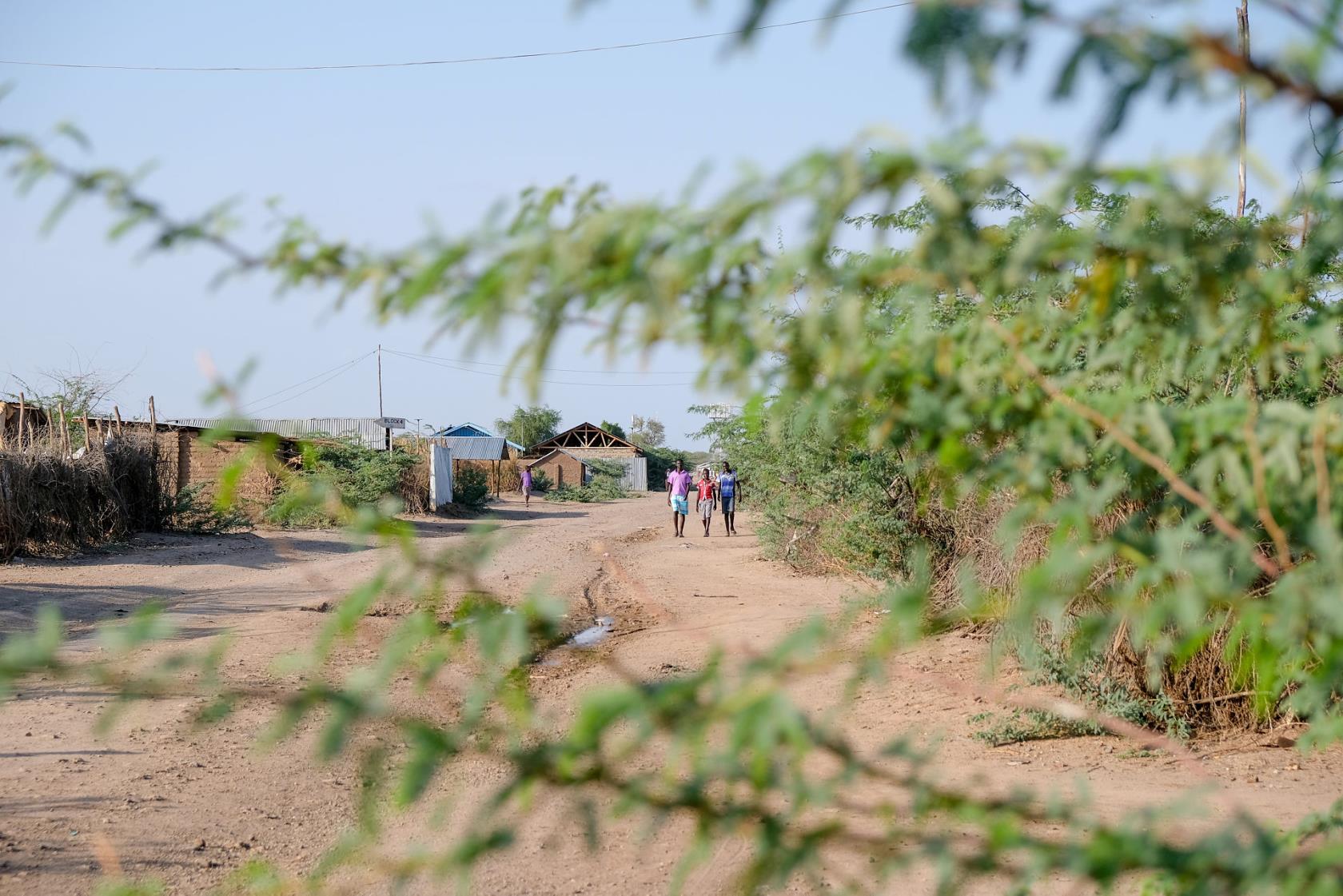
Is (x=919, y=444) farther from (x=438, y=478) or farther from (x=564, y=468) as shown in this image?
(x=564, y=468)

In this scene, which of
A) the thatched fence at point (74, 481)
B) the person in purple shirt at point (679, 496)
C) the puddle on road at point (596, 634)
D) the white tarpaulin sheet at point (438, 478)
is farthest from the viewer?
the white tarpaulin sheet at point (438, 478)

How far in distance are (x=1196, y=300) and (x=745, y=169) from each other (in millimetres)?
699

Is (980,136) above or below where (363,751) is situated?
above

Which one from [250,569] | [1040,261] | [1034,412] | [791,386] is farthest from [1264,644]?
[250,569]

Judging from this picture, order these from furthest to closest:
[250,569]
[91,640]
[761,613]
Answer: [250,569], [761,613], [91,640]

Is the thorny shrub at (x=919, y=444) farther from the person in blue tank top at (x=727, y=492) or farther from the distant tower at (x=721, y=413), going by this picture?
the person in blue tank top at (x=727, y=492)

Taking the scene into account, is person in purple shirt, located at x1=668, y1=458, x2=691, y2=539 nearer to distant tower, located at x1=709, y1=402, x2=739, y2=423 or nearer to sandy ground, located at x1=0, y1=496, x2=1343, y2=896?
distant tower, located at x1=709, y1=402, x2=739, y2=423

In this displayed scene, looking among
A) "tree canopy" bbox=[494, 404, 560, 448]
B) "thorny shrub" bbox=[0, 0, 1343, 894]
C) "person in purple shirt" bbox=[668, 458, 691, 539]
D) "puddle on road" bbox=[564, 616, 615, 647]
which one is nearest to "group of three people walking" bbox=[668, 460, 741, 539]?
"person in purple shirt" bbox=[668, 458, 691, 539]

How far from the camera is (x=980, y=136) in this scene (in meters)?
1.48

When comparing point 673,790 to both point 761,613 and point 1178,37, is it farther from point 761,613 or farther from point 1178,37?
point 761,613

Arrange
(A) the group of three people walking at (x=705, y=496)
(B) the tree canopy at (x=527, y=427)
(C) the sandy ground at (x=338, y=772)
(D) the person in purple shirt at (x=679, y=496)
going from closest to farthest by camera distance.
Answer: (C) the sandy ground at (x=338, y=772) → (A) the group of three people walking at (x=705, y=496) → (D) the person in purple shirt at (x=679, y=496) → (B) the tree canopy at (x=527, y=427)

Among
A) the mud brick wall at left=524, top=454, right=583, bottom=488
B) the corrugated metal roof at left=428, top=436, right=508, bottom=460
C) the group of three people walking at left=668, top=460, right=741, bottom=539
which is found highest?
the corrugated metal roof at left=428, top=436, right=508, bottom=460

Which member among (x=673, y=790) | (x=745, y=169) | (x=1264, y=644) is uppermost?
(x=745, y=169)

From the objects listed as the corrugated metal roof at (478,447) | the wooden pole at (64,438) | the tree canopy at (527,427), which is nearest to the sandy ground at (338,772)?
the wooden pole at (64,438)
